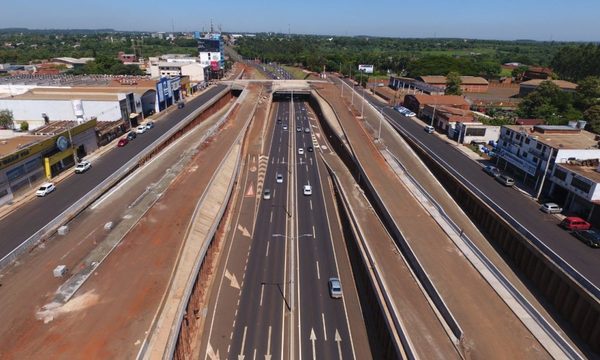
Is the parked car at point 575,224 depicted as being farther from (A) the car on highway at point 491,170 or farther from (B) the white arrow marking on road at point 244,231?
(B) the white arrow marking on road at point 244,231

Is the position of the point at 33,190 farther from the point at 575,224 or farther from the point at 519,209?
the point at 575,224

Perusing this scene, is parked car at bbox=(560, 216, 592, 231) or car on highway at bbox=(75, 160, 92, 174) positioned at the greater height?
parked car at bbox=(560, 216, 592, 231)

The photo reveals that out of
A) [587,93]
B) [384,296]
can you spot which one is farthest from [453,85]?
[384,296]

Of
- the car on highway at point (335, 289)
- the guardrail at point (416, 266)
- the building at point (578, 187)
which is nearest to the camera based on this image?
the guardrail at point (416, 266)

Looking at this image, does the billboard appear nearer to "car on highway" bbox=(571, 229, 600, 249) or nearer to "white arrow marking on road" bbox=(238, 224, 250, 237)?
"white arrow marking on road" bbox=(238, 224, 250, 237)

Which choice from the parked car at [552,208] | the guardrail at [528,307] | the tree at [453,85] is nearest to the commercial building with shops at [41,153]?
the guardrail at [528,307]

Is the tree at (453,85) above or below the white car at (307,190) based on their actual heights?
above

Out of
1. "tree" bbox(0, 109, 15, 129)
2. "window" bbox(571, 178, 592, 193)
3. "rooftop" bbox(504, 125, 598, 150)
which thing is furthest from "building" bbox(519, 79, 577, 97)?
"tree" bbox(0, 109, 15, 129)
